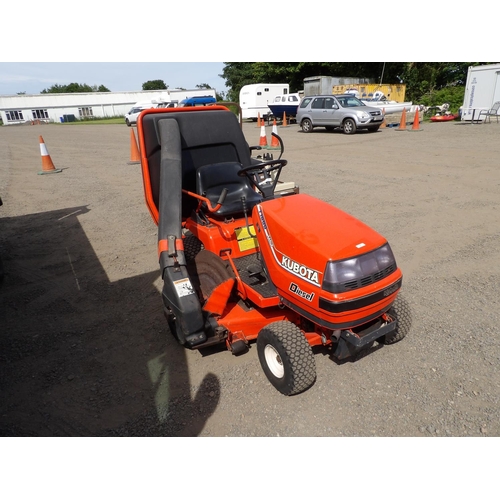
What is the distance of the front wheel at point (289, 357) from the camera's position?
2371mm

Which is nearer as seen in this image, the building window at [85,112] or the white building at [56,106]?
the white building at [56,106]

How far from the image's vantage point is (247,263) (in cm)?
310

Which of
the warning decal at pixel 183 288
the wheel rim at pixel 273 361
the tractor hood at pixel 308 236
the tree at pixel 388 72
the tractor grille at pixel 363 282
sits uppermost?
the tree at pixel 388 72

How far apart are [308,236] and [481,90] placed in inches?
758

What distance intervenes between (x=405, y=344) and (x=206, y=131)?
2797 mm

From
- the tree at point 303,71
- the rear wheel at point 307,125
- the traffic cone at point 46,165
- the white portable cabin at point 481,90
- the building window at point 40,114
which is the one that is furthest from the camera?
the building window at point 40,114

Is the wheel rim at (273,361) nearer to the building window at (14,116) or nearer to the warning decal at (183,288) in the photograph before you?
the warning decal at (183,288)

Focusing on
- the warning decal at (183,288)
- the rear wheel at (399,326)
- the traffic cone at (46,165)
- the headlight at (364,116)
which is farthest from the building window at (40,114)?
the rear wheel at (399,326)

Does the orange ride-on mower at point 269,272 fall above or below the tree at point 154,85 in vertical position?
below

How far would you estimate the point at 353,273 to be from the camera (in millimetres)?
2217

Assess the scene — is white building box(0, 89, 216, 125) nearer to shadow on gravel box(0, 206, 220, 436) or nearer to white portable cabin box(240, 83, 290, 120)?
white portable cabin box(240, 83, 290, 120)

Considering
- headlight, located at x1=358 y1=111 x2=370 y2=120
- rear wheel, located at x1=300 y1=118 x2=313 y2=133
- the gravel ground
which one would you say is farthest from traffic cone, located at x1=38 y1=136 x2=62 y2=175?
headlight, located at x1=358 y1=111 x2=370 y2=120

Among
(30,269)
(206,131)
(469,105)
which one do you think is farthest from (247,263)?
(469,105)

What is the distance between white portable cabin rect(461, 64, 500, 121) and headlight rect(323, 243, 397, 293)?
1823 centimetres
